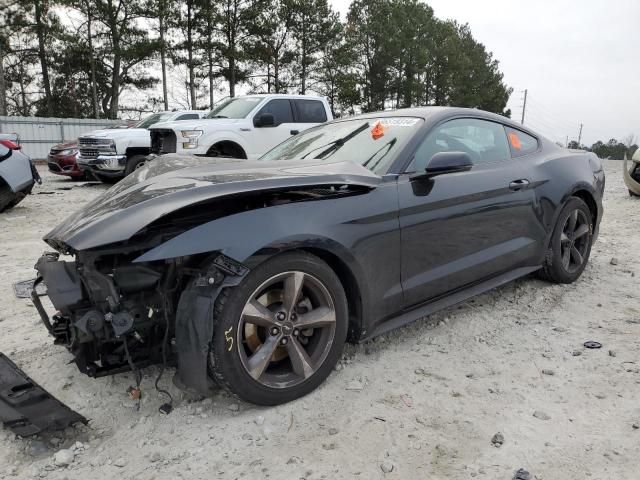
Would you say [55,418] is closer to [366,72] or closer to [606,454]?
[606,454]

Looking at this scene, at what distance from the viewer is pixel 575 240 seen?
14.3 feet

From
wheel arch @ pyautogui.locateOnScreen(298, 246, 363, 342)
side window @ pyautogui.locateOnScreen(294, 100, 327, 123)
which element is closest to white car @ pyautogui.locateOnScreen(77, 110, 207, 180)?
side window @ pyautogui.locateOnScreen(294, 100, 327, 123)

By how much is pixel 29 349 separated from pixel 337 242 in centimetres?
211

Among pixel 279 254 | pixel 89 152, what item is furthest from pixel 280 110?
pixel 279 254

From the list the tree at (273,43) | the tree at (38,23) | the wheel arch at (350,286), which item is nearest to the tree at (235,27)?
the tree at (273,43)

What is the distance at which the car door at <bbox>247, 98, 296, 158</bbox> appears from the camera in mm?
9250

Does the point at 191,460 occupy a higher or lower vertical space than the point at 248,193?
lower

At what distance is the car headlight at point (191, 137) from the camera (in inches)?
341

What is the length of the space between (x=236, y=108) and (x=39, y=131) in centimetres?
1437

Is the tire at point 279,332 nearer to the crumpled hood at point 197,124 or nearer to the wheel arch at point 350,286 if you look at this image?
the wheel arch at point 350,286

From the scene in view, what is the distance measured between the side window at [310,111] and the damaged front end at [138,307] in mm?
7896

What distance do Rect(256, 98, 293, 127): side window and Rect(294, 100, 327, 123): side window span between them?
202mm

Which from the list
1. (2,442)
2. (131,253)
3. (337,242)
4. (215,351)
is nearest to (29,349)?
(2,442)

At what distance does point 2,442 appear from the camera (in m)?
2.28
